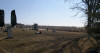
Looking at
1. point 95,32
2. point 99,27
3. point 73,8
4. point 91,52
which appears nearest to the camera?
point 91,52

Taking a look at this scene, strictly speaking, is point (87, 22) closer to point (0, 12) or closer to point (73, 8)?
point (73, 8)

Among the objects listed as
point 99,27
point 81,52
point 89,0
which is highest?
point 89,0

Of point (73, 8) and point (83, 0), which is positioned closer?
point (83, 0)

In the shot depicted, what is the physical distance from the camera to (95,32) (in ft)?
70.0

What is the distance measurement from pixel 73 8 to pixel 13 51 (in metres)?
18.2

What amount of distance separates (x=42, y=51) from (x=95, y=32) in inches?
503

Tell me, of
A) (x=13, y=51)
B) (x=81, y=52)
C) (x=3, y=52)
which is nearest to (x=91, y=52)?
(x=81, y=52)

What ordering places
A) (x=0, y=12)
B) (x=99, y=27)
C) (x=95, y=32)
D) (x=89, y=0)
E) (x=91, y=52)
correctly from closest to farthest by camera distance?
(x=91, y=52) < (x=0, y=12) < (x=99, y=27) < (x=95, y=32) < (x=89, y=0)

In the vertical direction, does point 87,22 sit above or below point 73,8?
below

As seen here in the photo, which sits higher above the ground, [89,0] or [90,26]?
[89,0]

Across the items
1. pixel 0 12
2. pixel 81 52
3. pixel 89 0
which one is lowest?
pixel 81 52

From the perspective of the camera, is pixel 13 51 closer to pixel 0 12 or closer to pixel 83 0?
pixel 0 12

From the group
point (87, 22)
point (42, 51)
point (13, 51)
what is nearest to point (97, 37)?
point (87, 22)

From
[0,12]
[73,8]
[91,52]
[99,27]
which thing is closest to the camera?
[91,52]
